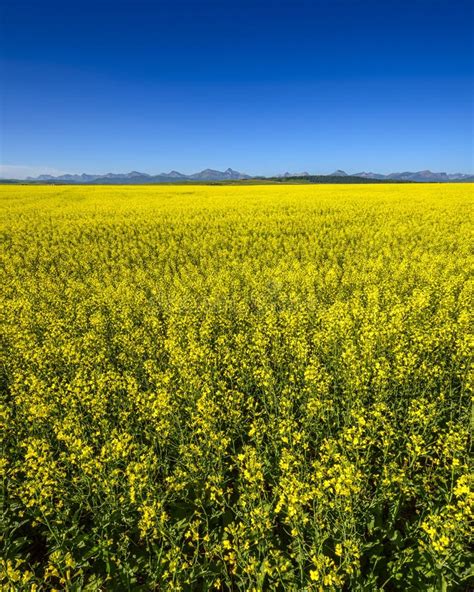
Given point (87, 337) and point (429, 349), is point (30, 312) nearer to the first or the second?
point (87, 337)

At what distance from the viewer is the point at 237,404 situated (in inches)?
240

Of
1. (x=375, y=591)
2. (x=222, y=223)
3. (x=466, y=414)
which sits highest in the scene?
(x=222, y=223)

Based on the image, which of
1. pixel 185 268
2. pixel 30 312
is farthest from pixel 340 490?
pixel 185 268

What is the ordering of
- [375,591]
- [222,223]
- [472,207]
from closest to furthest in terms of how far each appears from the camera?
[375,591], [222,223], [472,207]

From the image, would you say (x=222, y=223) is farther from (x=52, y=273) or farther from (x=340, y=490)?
(x=340, y=490)

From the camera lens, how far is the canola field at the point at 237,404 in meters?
3.79

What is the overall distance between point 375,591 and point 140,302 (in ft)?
30.8

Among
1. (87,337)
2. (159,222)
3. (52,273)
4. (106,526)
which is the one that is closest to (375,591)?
(106,526)

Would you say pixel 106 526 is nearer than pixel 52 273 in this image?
Yes

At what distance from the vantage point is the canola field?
3791mm

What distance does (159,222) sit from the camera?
24.4m

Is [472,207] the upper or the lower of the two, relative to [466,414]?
upper

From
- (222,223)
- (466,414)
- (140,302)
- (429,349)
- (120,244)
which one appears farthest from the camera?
(222,223)

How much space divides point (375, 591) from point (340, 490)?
128 centimetres
